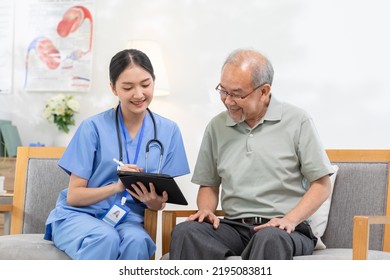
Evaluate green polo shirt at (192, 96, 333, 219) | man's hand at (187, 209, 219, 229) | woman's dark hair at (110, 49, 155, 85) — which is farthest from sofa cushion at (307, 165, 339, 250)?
woman's dark hair at (110, 49, 155, 85)

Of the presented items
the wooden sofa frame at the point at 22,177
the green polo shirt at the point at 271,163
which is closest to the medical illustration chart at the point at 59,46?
the wooden sofa frame at the point at 22,177

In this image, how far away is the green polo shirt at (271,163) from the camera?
2438 millimetres

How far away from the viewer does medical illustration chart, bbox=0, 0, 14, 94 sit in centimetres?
A: 429

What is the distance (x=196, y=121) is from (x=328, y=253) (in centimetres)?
166

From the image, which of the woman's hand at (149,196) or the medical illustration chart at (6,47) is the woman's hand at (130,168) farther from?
Answer: the medical illustration chart at (6,47)

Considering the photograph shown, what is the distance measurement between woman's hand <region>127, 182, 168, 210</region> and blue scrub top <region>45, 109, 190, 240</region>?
0.12 metres

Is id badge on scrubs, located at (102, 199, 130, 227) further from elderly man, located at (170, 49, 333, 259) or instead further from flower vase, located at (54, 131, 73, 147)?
flower vase, located at (54, 131, 73, 147)

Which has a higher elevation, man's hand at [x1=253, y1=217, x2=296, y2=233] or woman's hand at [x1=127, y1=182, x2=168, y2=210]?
woman's hand at [x1=127, y1=182, x2=168, y2=210]

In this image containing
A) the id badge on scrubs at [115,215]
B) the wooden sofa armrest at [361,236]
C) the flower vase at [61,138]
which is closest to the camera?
the wooden sofa armrest at [361,236]

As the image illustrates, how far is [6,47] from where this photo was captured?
4297 millimetres

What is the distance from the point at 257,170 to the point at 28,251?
0.90 meters

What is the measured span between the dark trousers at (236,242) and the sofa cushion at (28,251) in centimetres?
45
